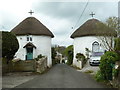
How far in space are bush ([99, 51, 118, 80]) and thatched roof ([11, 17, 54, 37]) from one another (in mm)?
23311

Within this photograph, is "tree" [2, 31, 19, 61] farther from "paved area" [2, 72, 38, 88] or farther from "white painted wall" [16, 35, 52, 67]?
"white painted wall" [16, 35, 52, 67]

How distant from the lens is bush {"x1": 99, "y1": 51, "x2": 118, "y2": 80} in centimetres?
1269

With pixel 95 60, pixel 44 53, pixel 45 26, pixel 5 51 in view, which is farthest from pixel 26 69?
pixel 45 26

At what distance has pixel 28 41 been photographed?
35562 mm

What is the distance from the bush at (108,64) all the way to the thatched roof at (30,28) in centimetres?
2331

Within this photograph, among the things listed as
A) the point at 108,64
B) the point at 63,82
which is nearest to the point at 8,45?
the point at 63,82

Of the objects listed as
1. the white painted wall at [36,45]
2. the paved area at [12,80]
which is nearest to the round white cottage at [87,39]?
the white painted wall at [36,45]

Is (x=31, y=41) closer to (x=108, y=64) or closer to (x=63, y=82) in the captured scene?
(x=63, y=82)

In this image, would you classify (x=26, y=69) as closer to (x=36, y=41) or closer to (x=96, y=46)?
(x=36, y=41)

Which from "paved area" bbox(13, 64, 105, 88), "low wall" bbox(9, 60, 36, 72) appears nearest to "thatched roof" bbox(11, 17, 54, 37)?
"low wall" bbox(9, 60, 36, 72)

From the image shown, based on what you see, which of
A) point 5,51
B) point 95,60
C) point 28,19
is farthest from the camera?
point 28,19

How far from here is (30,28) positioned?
36031mm

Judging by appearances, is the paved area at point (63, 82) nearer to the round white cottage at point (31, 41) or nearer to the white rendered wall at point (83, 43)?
the white rendered wall at point (83, 43)

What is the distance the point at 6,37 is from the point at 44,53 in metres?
16.9
